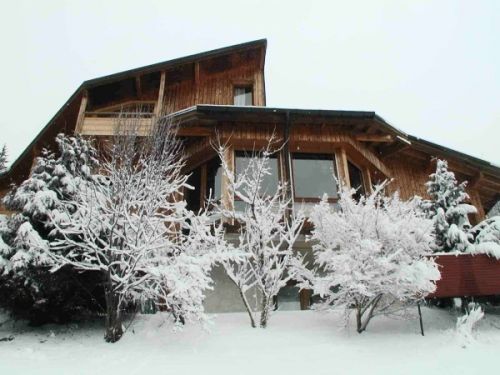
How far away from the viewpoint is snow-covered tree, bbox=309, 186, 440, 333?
296 inches

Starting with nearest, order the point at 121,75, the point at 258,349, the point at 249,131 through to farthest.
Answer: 1. the point at 258,349
2. the point at 249,131
3. the point at 121,75

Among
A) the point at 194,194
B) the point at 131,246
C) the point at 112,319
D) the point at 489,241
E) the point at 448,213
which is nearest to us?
the point at 131,246

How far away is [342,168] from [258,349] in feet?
24.7

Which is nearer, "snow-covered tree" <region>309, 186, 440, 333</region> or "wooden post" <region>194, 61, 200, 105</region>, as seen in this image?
"snow-covered tree" <region>309, 186, 440, 333</region>

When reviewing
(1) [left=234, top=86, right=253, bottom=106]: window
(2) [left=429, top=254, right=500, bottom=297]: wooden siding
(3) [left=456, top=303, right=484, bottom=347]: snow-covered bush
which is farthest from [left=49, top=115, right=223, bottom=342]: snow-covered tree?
(1) [left=234, top=86, right=253, bottom=106]: window

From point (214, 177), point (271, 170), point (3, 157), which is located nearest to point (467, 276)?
point (271, 170)

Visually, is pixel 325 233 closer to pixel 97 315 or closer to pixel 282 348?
pixel 282 348

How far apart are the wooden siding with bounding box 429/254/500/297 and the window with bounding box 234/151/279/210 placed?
5.42m

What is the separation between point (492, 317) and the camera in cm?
902

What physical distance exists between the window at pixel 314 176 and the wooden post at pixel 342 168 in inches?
8.6

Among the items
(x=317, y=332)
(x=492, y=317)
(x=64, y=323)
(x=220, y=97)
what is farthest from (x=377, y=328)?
(x=220, y=97)

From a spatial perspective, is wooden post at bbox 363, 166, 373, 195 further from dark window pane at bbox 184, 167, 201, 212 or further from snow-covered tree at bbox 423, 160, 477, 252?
dark window pane at bbox 184, 167, 201, 212

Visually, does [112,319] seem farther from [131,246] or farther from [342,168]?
[342,168]

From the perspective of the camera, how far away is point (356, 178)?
1379 cm
